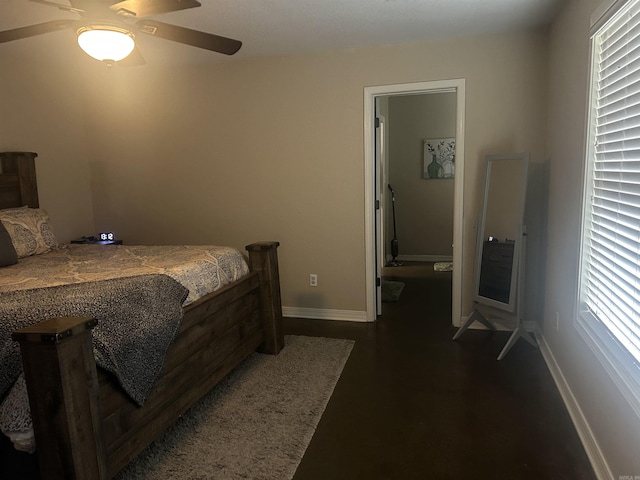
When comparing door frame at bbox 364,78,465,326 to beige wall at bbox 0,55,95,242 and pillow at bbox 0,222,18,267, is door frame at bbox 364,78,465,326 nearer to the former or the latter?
pillow at bbox 0,222,18,267

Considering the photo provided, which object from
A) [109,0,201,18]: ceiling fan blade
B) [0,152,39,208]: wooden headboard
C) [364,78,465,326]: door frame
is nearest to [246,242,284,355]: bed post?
[364,78,465,326]: door frame

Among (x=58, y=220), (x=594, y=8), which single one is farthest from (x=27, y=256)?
(x=594, y=8)

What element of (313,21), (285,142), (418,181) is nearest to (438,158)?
(418,181)

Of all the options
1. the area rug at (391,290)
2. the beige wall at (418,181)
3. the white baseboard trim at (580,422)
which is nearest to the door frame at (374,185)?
the area rug at (391,290)

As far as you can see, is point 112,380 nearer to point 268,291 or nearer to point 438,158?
point 268,291

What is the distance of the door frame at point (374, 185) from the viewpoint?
3568 millimetres

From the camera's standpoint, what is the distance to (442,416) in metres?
2.43

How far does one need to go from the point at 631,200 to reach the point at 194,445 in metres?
2.22

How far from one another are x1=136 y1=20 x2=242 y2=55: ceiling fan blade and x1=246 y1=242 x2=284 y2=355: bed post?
1399 mm

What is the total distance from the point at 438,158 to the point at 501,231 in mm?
3327

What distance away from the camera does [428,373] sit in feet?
9.68

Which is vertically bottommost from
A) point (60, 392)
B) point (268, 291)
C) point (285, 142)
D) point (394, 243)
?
point (394, 243)

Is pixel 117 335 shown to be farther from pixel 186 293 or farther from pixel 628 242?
pixel 628 242

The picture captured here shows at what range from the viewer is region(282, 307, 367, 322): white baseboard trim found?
4.05 m
